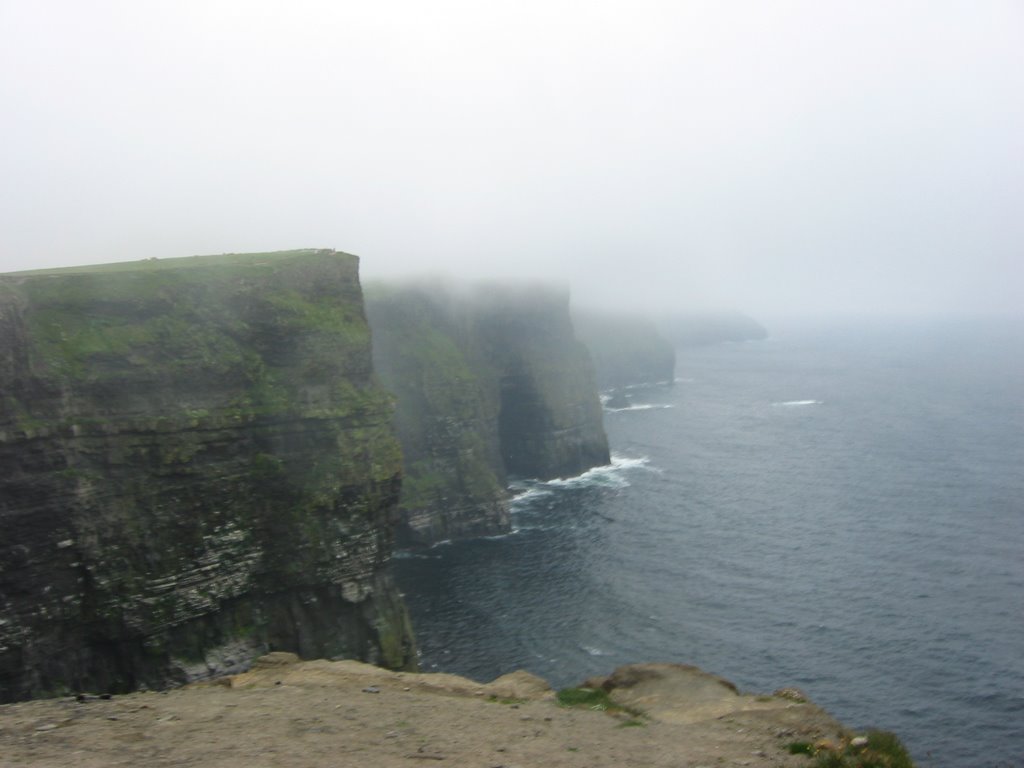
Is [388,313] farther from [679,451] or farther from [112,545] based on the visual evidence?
[112,545]

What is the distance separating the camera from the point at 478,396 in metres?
106

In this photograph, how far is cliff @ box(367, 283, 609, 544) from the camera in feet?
312

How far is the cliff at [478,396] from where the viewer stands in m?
95.1

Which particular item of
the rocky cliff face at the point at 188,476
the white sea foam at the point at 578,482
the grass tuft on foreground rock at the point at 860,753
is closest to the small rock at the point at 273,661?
the rocky cliff face at the point at 188,476

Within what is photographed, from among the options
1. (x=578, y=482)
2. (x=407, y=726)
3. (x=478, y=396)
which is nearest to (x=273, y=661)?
(x=407, y=726)

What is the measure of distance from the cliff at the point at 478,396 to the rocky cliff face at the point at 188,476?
1413 inches

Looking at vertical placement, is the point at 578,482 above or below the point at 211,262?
below

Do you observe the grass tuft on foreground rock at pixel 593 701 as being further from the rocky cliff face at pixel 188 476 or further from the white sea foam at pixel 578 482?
the white sea foam at pixel 578 482

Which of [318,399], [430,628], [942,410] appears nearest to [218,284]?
[318,399]

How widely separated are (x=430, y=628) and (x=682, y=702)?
39978mm

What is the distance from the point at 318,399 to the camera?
56344 mm

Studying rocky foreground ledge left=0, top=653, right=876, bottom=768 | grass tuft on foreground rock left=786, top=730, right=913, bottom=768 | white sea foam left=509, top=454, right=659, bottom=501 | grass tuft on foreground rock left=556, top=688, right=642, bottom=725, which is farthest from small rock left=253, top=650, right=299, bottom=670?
white sea foam left=509, top=454, right=659, bottom=501

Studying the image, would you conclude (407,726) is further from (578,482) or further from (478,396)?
(578,482)

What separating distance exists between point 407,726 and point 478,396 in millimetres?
79412
